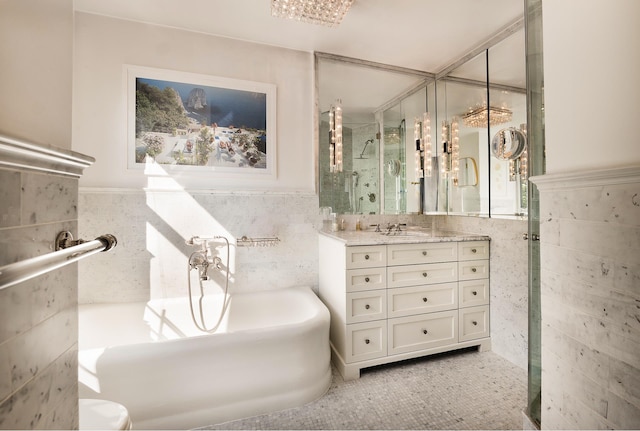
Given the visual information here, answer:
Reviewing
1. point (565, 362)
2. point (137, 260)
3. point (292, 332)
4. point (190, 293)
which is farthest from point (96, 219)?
point (565, 362)

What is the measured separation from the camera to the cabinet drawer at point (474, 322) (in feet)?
7.45

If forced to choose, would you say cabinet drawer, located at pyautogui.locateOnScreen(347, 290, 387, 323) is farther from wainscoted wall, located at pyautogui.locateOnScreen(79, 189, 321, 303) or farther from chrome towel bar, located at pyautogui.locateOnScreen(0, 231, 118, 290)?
chrome towel bar, located at pyautogui.locateOnScreen(0, 231, 118, 290)

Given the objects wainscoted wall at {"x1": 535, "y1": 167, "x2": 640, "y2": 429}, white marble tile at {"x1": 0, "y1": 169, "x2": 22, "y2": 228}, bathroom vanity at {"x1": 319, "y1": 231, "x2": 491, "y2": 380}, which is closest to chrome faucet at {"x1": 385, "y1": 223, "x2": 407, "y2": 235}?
bathroom vanity at {"x1": 319, "y1": 231, "x2": 491, "y2": 380}

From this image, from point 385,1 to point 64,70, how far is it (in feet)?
6.59

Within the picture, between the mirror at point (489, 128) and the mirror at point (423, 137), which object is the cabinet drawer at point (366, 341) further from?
the mirror at point (489, 128)

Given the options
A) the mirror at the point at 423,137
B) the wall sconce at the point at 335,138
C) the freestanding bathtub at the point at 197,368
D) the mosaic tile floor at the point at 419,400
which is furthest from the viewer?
the wall sconce at the point at 335,138

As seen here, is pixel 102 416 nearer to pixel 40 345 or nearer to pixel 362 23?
pixel 40 345

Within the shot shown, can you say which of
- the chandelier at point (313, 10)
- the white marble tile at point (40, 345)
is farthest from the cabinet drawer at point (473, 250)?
the white marble tile at point (40, 345)

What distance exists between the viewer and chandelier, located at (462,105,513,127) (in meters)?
2.20

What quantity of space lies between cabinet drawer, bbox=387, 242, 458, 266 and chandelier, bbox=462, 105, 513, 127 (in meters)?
1.05

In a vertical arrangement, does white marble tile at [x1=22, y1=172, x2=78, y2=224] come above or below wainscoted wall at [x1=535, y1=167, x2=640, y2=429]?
above

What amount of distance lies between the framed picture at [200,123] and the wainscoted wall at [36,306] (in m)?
1.60

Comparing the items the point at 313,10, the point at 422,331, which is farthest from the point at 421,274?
the point at 313,10

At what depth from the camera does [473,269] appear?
2.31 meters
